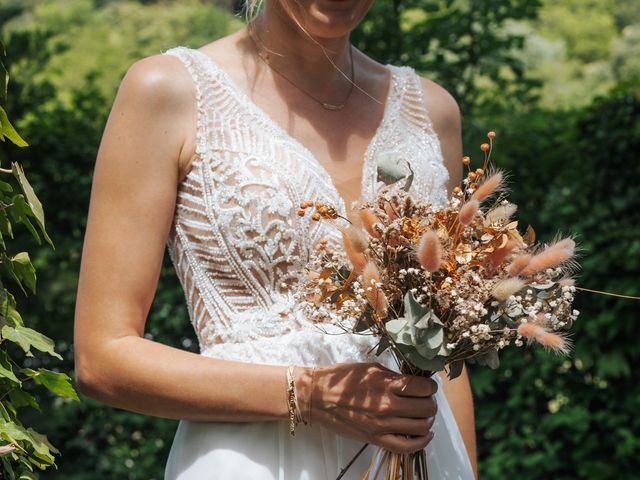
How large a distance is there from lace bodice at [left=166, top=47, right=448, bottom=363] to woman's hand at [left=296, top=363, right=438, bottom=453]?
0.57 feet

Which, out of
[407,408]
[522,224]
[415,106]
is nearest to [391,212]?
[407,408]

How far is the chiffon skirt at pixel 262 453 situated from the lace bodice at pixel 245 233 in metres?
0.16

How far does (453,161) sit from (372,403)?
0.85 metres

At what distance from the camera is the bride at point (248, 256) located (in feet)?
6.76

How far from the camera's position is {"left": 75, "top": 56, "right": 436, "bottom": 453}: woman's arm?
6.66 ft

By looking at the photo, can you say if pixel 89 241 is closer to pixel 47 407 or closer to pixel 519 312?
pixel 519 312

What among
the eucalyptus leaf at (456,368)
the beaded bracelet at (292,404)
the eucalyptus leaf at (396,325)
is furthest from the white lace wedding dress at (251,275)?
the eucalyptus leaf at (396,325)

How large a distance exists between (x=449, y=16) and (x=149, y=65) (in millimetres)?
2949

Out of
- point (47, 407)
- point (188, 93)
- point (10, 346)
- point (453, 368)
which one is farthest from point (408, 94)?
point (47, 407)

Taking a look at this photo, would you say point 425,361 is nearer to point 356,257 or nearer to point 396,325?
point 396,325

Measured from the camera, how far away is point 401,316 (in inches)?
72.4

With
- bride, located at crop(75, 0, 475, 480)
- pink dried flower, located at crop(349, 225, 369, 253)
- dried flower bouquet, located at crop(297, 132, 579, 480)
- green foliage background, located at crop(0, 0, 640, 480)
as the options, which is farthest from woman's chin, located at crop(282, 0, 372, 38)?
green foliage background, located at crop(0, 0, 640, 480)

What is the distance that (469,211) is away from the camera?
1.78m

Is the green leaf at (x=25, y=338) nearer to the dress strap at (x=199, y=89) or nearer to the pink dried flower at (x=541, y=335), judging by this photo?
the dress strap at (x=199, y=89)
